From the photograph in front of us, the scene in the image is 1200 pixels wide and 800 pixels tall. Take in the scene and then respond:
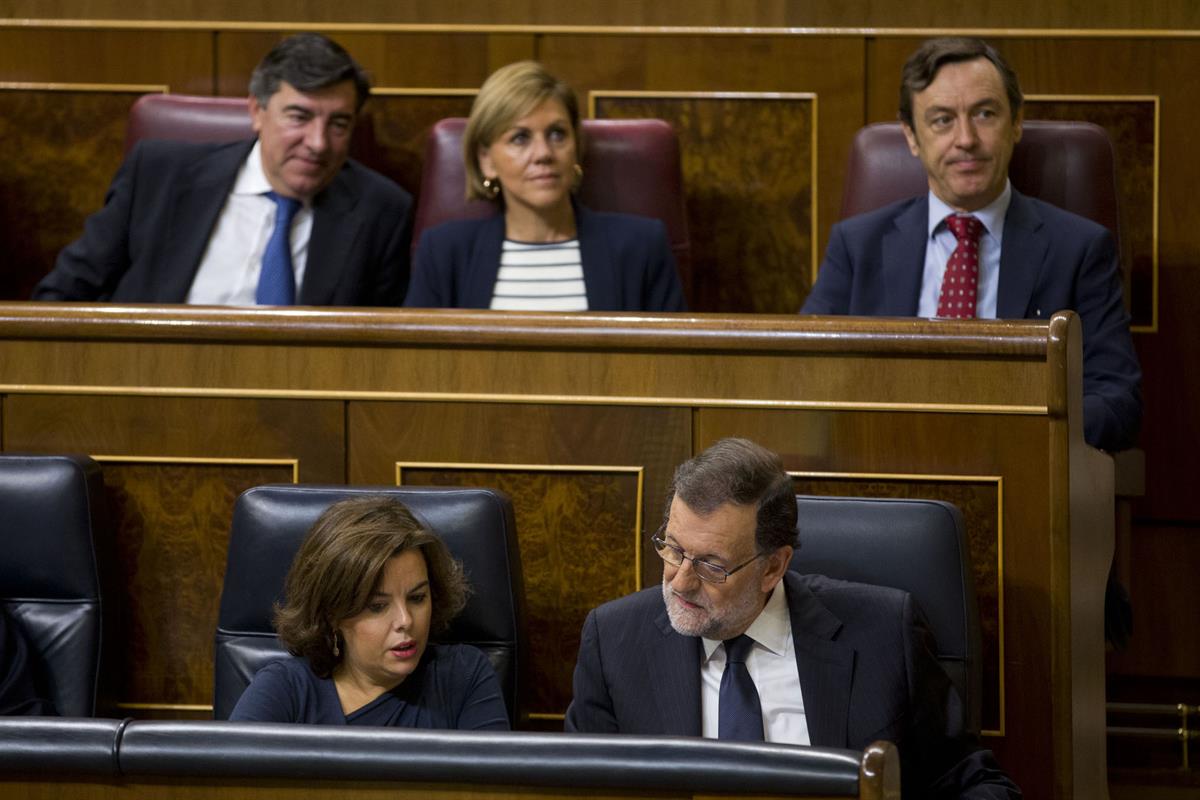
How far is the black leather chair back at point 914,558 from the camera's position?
114 centimetres

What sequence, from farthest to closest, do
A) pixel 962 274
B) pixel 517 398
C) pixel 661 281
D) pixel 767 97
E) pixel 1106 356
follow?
pixel 767 97, pixel 661 281, pixel 962 274, pixel 1106 356, pixel 517 398

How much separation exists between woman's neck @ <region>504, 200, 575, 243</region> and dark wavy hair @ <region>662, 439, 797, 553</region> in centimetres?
73

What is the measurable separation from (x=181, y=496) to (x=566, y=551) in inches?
12.8

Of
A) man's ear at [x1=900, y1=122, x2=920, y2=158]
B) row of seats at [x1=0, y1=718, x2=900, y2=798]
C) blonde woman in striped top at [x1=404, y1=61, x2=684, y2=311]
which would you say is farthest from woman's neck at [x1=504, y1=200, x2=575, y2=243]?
row of seats at [x1=0, y1=718, x2=900, y2=798]

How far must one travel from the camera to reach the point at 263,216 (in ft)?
6.04

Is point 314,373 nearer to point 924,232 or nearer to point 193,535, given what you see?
point 193,535

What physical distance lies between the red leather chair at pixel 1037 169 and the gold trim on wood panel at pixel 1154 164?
0.14 metres

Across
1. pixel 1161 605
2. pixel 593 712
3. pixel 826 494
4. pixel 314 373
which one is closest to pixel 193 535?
pixel 314 373

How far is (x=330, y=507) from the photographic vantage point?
1.18 meters

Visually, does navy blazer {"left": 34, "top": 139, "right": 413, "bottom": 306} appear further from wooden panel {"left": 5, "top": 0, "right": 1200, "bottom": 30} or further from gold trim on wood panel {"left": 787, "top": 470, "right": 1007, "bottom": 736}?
gold trim on wood panel {"left": 787, "top": 470, "right": 1007, "bottom": 736}

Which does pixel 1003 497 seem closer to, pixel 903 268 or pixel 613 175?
pixel 903 268

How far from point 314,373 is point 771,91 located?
0.86 m

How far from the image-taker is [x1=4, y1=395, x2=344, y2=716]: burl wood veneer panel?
4.42 ft

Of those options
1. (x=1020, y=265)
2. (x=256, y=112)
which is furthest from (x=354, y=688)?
(x=256, y=112)
